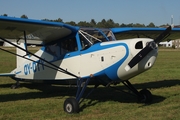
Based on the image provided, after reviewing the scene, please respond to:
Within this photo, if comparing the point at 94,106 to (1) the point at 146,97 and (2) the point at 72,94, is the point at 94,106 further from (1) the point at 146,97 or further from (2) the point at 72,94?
(2) the point at 72,94

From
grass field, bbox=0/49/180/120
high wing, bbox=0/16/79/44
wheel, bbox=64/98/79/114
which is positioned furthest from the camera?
high wing, bbox=0/16/79/44

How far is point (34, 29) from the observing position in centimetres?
804

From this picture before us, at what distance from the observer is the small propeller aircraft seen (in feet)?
21.7

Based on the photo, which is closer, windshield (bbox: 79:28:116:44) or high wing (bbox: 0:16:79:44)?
high wing (bbox: 0:16:79:44)

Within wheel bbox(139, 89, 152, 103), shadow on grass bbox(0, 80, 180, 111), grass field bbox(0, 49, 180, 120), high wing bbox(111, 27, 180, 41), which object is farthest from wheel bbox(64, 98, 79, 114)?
high wing bbox(111, 27, 180, 41)

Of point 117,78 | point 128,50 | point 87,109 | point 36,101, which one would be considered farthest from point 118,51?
point 36,101

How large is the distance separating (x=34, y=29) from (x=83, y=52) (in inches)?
63.5

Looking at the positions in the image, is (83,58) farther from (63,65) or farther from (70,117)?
(70,117)

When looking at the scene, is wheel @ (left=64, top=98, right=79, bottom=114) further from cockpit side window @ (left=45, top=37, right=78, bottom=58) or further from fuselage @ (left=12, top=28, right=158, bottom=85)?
cockpit side window @ (left=45, top=37, right=78, bottom=58)

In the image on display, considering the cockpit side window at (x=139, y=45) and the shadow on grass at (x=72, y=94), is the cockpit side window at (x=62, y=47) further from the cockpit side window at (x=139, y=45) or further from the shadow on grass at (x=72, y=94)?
the cockpit side window at (x=139, y=45)

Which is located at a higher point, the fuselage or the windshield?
the windshield

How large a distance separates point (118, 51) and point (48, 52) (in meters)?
3.30

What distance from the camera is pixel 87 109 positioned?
7.24m

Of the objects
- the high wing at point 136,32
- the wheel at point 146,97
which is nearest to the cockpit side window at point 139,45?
the wheel at point 146,97
